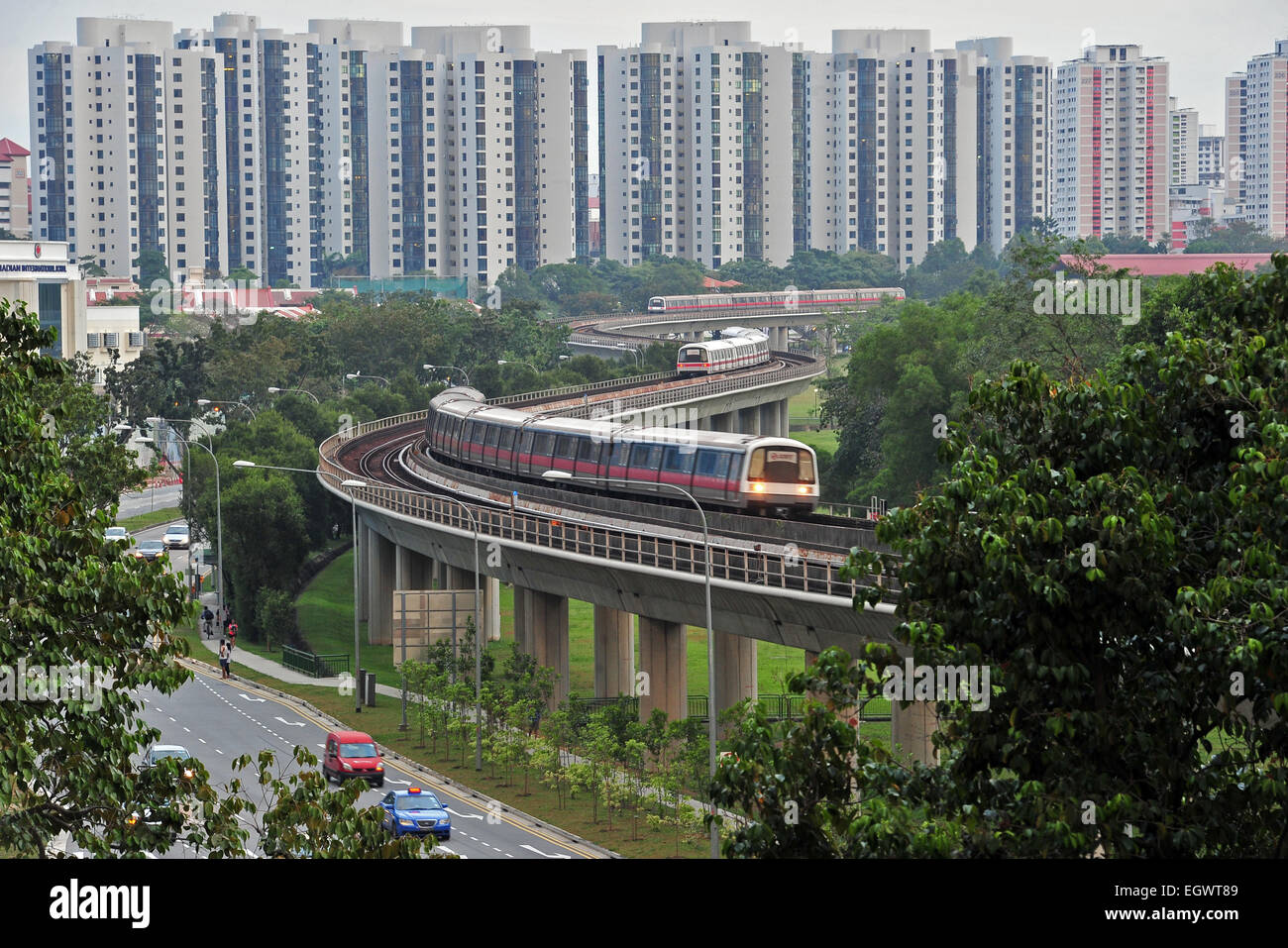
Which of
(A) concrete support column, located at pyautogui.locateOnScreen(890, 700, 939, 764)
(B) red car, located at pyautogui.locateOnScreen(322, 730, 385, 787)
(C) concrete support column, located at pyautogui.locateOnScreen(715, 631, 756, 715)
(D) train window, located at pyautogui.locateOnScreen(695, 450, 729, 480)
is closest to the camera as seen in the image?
(A) concrete support column, located at pyautogui.locateOnScreen(890, 700, 939, 764)

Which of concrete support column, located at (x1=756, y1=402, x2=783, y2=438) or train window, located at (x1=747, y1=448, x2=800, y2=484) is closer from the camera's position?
train window, located at (x1=747, y1=448, x2=800, y2=484)

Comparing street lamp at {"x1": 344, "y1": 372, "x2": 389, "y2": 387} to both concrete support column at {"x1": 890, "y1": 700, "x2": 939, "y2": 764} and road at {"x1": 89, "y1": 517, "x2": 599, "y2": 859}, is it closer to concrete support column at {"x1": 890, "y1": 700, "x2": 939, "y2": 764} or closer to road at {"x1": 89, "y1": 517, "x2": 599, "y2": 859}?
road at {"x1": 89, "y1": 517, "x2": 599, "y2": 859}

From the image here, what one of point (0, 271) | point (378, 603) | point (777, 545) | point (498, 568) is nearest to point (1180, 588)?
point (777, 545)

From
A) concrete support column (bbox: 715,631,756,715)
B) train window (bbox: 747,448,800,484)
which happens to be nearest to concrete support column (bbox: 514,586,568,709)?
train window (bbox: 747,448,800,484)

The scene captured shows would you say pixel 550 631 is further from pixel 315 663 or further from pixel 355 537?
pixel 315 663

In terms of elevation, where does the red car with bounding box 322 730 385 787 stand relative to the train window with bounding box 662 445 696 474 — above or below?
below

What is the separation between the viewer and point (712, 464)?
192ft

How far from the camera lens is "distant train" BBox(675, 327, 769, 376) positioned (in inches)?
4961

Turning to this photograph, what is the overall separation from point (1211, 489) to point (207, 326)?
155015 millimetres

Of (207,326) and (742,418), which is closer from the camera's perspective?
(742,418)

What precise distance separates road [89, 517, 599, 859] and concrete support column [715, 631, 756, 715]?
900 cm
